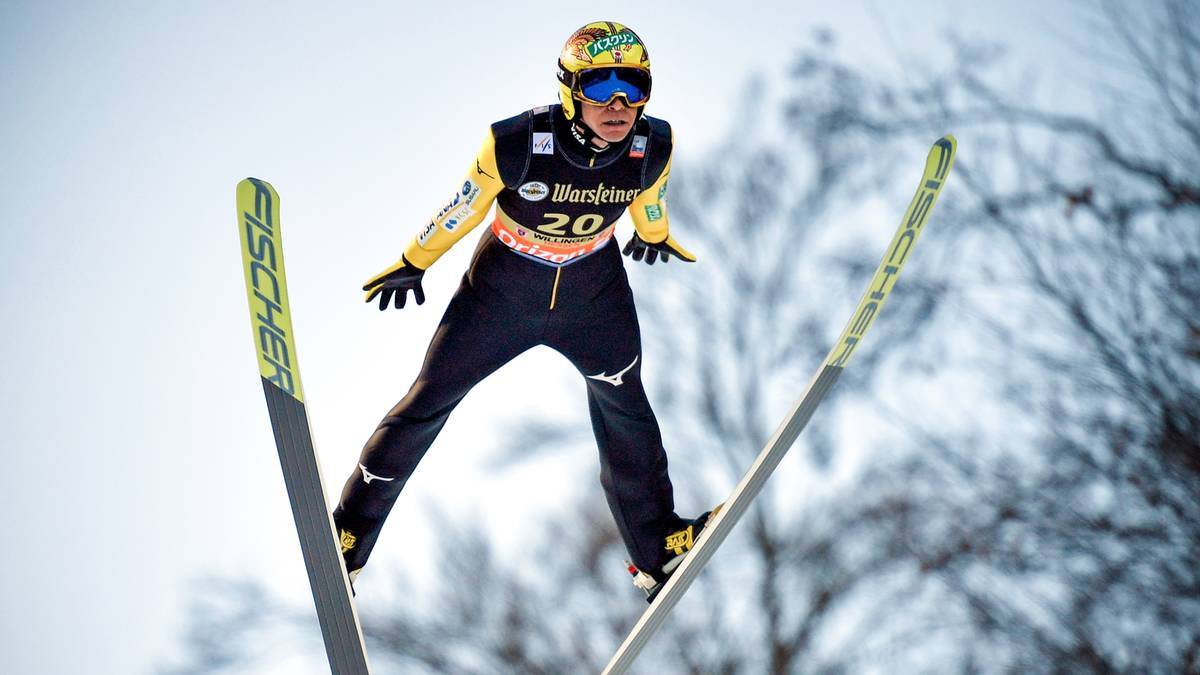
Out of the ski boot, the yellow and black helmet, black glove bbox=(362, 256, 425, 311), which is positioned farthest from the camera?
the ski boot

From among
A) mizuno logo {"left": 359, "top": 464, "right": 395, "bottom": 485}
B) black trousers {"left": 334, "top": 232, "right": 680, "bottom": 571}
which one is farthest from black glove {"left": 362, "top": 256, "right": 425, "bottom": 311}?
mizuno logo {"left": 359, "top": 464, "right": 395, "bottom": 485}

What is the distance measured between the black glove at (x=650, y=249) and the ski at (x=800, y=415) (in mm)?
699

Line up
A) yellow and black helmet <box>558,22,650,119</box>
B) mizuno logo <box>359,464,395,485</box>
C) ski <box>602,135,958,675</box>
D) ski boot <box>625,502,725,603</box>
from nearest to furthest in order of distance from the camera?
yellow and black helmet <box>558,22,650,119</box>
mizuno logo <box>359,464,395,485</box>
ski <box>602,135,958,675</box>
ski boot <box>625,502,725,603</box>

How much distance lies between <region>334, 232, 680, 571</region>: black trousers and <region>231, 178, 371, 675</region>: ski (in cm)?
32

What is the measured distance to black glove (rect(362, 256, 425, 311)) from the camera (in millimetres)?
3371

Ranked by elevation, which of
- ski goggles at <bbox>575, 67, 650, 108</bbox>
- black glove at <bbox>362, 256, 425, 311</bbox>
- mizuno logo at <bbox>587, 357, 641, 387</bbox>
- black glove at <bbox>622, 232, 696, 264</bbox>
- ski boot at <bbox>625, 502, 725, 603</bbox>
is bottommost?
ski boot at <bbox>625, 502, 725, 603</bbox>

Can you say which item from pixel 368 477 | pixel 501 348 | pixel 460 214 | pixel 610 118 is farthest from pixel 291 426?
pixel 610 118

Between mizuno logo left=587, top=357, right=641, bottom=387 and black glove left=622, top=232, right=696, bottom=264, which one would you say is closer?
mizuno logo left=587, top=357, right=641, bottom=387

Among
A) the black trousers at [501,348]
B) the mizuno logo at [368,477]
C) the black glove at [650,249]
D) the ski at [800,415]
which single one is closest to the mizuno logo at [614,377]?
the black trousers at [501,348]

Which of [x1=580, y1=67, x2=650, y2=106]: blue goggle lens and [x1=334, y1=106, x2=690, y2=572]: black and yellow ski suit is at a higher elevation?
[x1=580, y1=67, x2=650, y2=106]: blue goggle lens

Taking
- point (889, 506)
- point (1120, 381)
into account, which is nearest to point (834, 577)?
point (889, 506)

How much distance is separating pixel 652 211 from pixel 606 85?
0.62m

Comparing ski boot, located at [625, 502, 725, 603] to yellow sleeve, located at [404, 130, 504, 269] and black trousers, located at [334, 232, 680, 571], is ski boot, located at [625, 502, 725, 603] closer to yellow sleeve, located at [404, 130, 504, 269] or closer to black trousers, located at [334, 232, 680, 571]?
black trousers, located at [334, 232, 680, 571]

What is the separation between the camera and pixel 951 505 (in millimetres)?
9656
